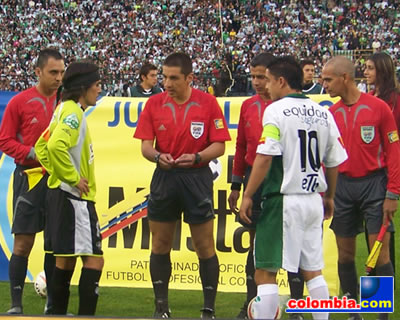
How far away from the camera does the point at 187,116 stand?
6676 mm

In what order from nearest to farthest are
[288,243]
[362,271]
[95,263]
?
1. [288,243]
2. [95,263]
3. [362,271]

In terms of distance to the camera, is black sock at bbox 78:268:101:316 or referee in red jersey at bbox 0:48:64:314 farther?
referee in red jersey at bbox 0:48:64:314

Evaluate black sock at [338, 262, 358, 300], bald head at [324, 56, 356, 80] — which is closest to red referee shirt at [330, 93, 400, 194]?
bald head at [324, 56, 356, 80]

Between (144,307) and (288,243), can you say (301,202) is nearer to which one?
(288,243)

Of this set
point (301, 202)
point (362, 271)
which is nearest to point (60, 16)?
point (362, 271)

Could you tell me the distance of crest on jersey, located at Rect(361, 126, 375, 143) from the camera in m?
6.44

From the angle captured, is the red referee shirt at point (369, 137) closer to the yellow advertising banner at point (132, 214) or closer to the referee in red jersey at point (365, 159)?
the referee in red jersey at point (365, 159)

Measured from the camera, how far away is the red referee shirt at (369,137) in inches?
252

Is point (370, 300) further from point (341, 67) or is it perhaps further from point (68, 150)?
point (68, 150)

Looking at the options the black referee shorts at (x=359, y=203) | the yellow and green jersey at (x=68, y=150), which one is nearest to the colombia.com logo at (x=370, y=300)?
the black referee shorts at (x=359, y=203)

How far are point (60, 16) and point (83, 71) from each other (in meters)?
35.6

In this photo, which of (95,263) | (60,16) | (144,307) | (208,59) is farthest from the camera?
(60,16)

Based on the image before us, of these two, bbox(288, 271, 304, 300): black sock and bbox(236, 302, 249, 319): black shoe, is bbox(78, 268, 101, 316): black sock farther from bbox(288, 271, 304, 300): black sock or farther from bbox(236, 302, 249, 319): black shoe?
bbox(288, 271, 304, 300): black sock

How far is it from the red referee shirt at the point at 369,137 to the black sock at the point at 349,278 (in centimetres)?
77
